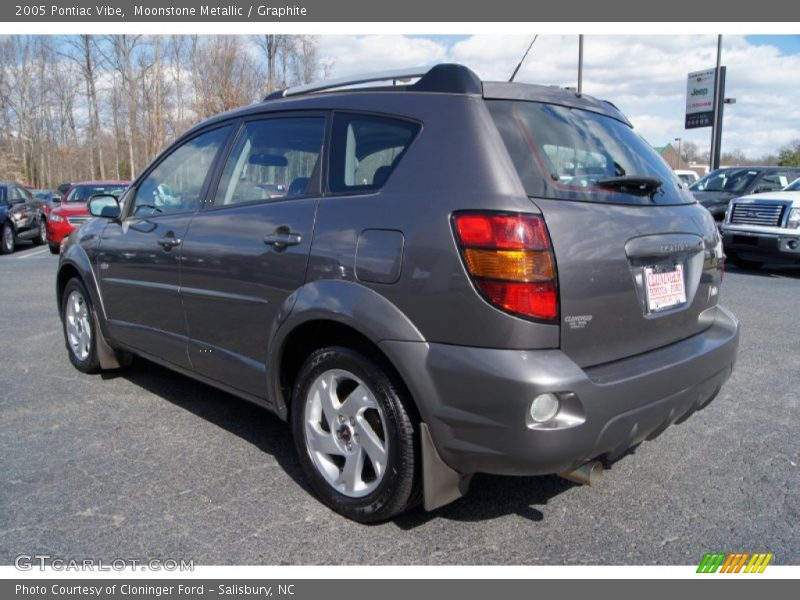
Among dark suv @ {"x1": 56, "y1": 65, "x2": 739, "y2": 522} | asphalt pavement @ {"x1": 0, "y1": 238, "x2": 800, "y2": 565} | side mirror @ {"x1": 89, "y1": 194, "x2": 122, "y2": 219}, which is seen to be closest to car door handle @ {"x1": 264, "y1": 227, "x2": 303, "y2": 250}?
dark suv @ {"x1": 56, "y1": 65, "x2": 739, "y2": 522}

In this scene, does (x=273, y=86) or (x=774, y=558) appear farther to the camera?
(x=273, y=86)

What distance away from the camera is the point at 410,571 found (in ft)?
8.19

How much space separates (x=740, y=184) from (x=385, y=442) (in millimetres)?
12423

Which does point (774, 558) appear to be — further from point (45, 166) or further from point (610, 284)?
point (45, 166)

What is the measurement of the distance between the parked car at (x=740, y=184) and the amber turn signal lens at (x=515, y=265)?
11216 millimetres

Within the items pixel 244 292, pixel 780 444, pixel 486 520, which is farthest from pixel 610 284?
pixel 780 444

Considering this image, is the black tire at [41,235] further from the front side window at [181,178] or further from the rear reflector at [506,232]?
the rear reflector at [506,232]

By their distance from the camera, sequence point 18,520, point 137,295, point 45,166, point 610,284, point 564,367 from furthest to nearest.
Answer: point 45,166 < point 137,295 < point 18,520 < point 610,284 < point 564,367

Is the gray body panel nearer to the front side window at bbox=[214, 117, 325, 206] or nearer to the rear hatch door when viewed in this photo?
the front side window at bbox=[214, 117, 325, 206]

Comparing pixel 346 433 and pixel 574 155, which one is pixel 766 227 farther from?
pixel 346 433

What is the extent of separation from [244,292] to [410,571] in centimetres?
151

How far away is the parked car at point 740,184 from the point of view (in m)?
12.4

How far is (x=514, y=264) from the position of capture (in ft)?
7.57

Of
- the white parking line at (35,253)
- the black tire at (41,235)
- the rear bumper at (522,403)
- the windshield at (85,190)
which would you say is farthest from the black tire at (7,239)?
the rear bumper at (522,403)
